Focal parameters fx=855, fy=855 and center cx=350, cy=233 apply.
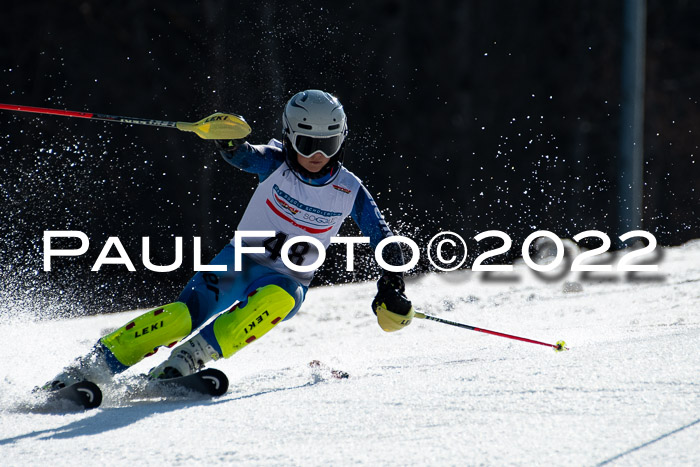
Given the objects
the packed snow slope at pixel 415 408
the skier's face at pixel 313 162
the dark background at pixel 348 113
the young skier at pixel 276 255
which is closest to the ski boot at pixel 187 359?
the young skier at pixel 276 255

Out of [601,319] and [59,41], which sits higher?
A: [59,41]

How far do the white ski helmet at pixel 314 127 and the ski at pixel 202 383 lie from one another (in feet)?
3.17

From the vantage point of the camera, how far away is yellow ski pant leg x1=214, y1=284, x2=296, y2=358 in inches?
123

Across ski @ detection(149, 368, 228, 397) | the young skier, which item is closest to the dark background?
the young skier

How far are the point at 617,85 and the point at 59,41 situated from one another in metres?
7.64

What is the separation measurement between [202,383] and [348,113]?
8.05 meters

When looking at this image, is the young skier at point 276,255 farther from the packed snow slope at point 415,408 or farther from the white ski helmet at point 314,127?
the packed snow slope at point 415,408

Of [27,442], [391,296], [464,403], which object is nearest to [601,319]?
[391,296]

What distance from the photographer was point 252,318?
10.4 ft

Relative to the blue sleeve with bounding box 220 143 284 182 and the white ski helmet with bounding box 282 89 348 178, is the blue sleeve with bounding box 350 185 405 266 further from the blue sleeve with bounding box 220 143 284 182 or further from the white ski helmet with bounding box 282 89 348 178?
the blue sleeve with bounding box 220 143 284 182

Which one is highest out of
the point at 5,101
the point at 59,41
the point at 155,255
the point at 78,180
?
the point at 59,41

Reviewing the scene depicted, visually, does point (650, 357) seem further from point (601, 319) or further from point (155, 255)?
point (155, 255)

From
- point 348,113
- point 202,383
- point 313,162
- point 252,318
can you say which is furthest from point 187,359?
point 348,113

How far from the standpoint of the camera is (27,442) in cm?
240
